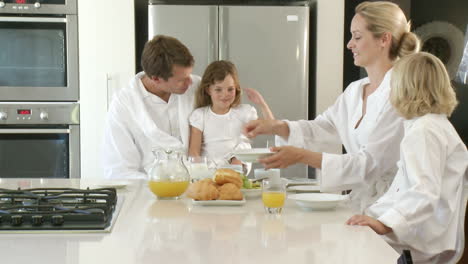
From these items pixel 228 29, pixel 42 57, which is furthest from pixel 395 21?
pixel 42 57

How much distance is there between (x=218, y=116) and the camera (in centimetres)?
330

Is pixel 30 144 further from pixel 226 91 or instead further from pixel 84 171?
pixel 226 91

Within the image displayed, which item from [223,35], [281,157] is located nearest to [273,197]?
[281,157]

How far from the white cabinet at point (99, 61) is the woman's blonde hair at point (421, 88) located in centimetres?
216

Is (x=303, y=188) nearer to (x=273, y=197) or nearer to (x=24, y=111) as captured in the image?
(x=273, y=197)

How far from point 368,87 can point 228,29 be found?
1.42 m

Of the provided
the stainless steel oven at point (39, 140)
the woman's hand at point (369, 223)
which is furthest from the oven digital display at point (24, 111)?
the woman's hand at point (369, 223)

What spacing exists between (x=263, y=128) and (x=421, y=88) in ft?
2.83

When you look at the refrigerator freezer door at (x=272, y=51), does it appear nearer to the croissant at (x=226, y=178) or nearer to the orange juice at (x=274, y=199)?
the croissant at (x=226, y=178)

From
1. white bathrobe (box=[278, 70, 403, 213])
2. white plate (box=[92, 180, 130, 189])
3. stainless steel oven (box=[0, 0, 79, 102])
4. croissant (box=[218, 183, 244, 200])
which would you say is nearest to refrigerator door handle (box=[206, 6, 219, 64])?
stainless steel oven (box=[0, 0, 79, 102])

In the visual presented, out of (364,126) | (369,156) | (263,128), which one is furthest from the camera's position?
(263,128)

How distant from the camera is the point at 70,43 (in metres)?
4.00

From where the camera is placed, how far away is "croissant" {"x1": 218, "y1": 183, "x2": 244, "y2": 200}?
1987 mm

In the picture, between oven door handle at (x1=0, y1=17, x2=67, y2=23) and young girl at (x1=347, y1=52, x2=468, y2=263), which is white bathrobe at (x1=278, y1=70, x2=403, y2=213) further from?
oven door handle at (x1=0, y1=17, x2=67, y2=23)
